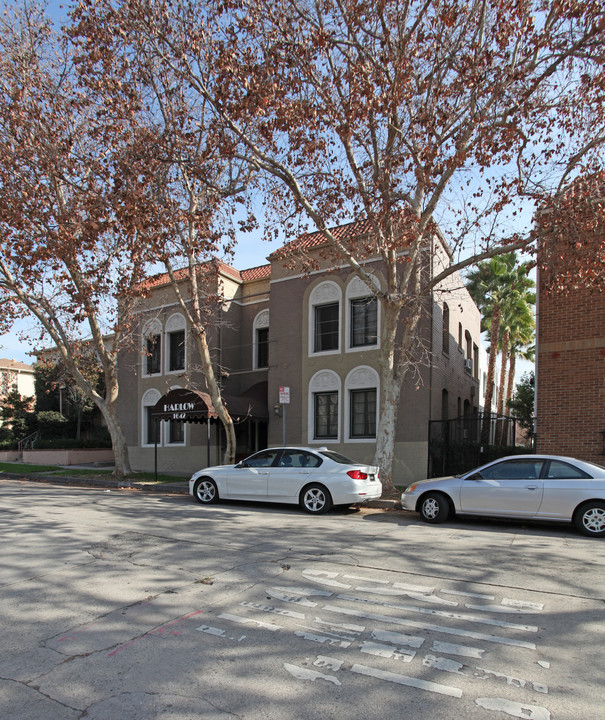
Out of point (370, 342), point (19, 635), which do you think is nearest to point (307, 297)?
point (370, 342)

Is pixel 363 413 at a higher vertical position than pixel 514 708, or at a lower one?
higher

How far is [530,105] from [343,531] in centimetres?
903

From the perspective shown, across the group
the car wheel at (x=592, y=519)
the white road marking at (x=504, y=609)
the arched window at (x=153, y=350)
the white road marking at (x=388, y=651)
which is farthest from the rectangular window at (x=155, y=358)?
the white road marking at (x=388, y=651)

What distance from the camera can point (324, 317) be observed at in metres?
19.2

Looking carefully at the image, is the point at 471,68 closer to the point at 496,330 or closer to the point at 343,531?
the point at 343,531

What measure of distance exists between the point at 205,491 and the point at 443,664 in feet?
30.0

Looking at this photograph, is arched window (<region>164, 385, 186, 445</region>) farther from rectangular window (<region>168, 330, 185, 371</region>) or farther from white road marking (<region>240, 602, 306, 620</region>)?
white road marking (<region>240, 602, 306, 620</region>)

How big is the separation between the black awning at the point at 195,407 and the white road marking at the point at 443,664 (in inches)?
500

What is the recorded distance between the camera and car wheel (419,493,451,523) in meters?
10.0

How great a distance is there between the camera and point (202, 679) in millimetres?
3699

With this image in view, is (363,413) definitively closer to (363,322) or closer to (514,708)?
(363,322)

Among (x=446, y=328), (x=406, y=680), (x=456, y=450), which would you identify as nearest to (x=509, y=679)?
(x=406, y=680)

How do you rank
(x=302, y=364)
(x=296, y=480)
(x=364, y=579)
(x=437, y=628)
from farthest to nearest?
(x=302, y=364)
(x=296, y=480)
(x=364, y=579)
(x=437, y=628)

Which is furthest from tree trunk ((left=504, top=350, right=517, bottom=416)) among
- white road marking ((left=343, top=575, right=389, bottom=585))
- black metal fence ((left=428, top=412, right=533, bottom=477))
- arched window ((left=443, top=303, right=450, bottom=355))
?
white road marking ((left=343, top=575, right=389, bottom=585))
